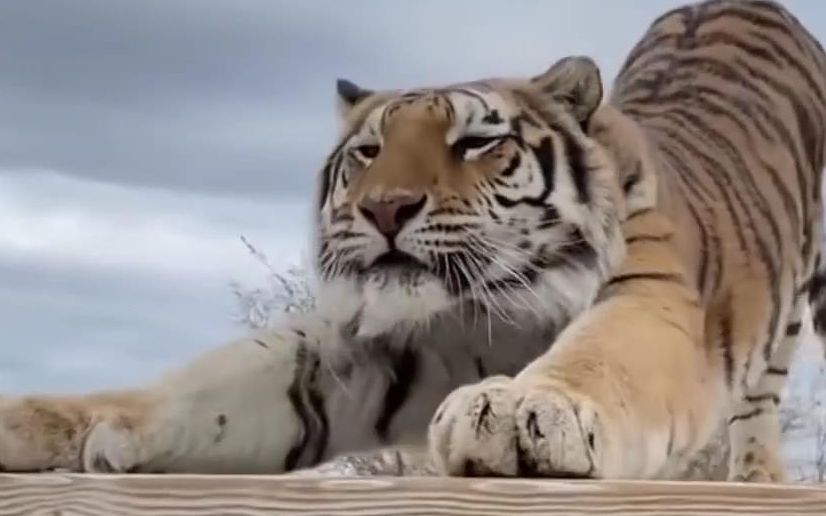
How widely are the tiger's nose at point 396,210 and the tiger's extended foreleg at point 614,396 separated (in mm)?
198

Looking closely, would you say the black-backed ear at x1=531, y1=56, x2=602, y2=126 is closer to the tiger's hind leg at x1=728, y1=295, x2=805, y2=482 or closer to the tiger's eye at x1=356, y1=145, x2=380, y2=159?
the tiger's eye at x1=356, y1=145, x2=380, y2=159

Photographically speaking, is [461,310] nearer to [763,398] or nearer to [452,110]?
[452,110]

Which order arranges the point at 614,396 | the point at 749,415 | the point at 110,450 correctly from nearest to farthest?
the point at 614,396, the point at 110,450, the point at 749,415

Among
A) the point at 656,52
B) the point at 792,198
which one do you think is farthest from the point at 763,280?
the point at 656,52

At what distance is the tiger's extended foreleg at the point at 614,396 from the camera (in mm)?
1372

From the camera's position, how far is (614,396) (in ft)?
5.15

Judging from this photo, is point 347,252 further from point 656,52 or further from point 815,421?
point 815,421

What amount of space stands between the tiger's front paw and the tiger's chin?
31cm

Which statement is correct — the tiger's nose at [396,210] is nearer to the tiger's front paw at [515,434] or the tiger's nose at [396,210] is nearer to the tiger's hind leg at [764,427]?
the tiger's front paw at [515,434]

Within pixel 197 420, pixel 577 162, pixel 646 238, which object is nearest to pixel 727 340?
pixel 646 238

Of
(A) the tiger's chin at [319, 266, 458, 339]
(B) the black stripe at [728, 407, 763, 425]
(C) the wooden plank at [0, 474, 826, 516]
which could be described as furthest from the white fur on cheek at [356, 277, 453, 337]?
(B) the black stripe at [728, 407, 763, 425]

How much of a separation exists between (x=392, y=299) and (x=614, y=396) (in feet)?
0.98

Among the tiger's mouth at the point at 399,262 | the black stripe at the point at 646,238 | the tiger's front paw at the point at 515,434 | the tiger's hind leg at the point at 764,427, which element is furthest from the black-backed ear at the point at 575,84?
Answer: the tiger's hind leg at the point at 764,427

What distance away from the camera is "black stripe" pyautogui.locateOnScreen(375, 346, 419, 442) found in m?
1.83
